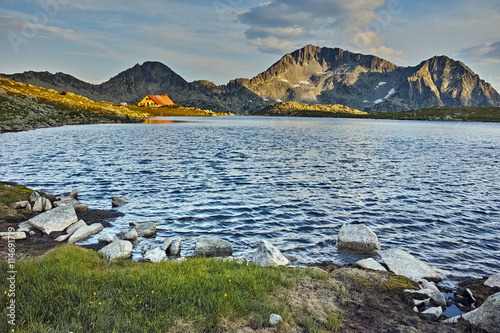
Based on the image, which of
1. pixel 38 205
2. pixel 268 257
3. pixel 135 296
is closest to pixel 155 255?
pixel 268 257

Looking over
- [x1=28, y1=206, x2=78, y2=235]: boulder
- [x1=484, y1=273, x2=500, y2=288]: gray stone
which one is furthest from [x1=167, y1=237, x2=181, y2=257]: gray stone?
[x1=484, y1=273, x2=500, y2=288]: gray stone

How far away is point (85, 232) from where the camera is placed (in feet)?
57.9

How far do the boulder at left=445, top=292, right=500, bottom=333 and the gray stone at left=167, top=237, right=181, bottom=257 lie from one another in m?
12.7

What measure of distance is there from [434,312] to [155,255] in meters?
12.8

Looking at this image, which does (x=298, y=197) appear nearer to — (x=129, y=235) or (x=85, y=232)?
(x=129, y=235)

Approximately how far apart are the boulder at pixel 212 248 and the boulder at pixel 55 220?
9.68 metres

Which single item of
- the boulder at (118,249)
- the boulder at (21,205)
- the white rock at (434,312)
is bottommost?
the boulder at (118,249)

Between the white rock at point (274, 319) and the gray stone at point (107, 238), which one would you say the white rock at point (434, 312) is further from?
the gray stone at point (107, 238)

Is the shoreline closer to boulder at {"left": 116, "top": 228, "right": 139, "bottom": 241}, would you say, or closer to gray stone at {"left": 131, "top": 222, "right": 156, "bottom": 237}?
boulder at {"left": 116, "top": 228, "right": 139, "bottom": 241}

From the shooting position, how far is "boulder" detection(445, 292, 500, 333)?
29.1ft

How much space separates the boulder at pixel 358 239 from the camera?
16.9 meters

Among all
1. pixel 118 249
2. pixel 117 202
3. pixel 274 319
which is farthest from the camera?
pixel 117 202

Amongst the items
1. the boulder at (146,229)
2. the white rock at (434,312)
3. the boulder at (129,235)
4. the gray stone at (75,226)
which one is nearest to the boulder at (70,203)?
the gray stone at (75,226)

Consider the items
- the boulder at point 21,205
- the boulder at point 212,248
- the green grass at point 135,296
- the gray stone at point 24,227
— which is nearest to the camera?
the green grass at point 135,296
